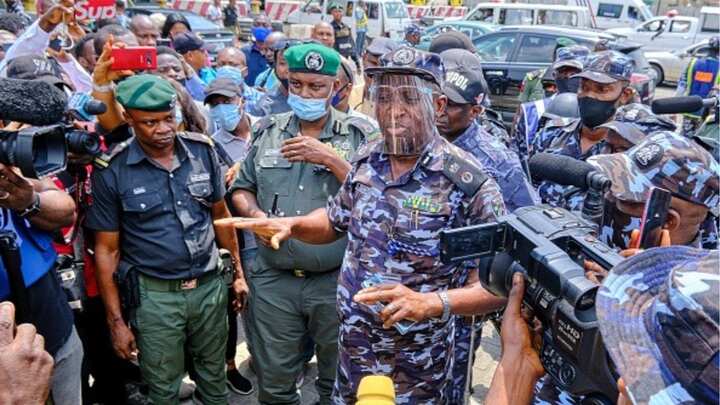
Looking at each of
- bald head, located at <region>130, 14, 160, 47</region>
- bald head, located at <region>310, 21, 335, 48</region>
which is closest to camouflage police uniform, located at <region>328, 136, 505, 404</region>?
bald head, located at <region>130, 14, 160, 47</region>

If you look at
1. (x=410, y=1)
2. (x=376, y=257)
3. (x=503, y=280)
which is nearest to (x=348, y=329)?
(x=376, y=257)

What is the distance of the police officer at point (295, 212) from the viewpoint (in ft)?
9.20

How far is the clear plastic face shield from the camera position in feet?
7.22

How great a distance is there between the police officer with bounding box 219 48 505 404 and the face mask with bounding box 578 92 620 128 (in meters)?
1.43

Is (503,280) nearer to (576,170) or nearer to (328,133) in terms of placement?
(576,170)

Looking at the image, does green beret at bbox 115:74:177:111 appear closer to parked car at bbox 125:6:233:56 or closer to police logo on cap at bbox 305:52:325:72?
police logo on cap at bbox 305:52:325:72

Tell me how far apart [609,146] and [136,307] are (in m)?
2.43

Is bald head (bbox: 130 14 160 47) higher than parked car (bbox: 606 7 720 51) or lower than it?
higher

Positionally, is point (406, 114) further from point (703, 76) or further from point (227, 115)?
point (703, 76)

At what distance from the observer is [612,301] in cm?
107

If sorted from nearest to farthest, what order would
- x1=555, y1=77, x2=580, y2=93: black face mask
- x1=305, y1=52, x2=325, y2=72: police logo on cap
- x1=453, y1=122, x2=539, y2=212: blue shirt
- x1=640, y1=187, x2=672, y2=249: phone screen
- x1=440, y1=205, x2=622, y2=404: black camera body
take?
x1=440, y1=205, x2=622, y2=404: black camera body → x1=640, y1=187, x2=672, y2=249: phone screen → x1=453, y1=122, x2=539, y2=212: blue shirt → x1=305, y1=52, x2=325, y2=72: police logo on cap → x1=555, y1=77, x2=580, y2=93: black face mask

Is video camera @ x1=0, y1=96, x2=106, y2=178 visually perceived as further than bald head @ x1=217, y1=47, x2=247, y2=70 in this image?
No

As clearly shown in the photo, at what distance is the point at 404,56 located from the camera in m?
2.31

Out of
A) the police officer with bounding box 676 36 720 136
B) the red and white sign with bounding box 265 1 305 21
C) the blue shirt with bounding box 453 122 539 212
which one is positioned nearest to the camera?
the blue shirt with bounding box 453 122 539 212
